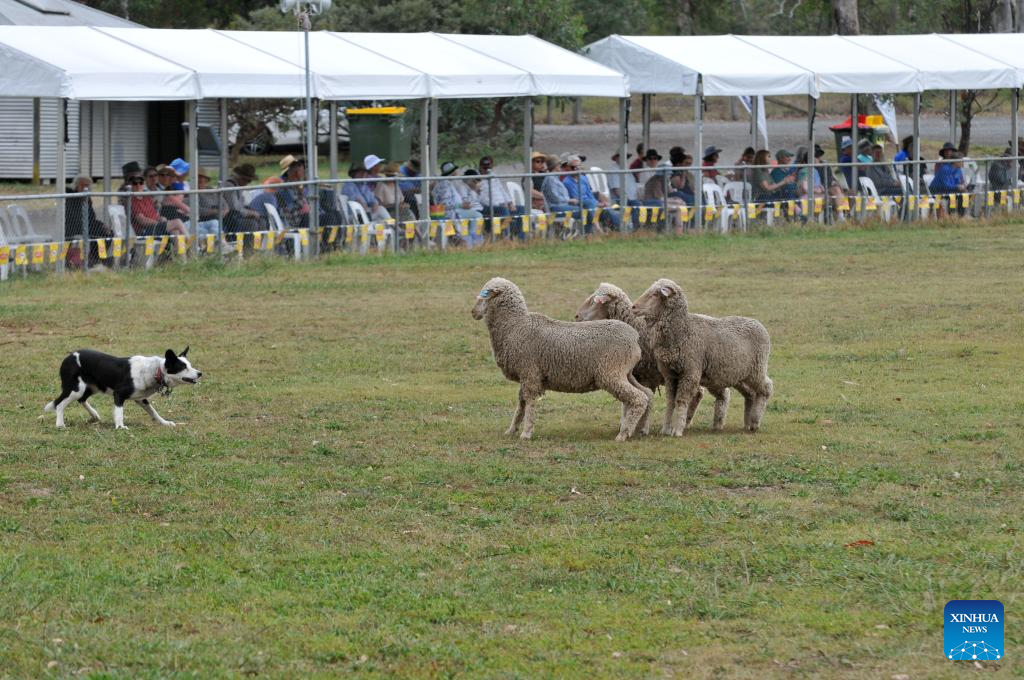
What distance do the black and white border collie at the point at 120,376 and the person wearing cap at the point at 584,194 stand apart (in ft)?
48.6

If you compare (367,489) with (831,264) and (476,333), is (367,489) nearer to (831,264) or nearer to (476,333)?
(476,333)

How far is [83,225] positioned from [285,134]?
27.7m

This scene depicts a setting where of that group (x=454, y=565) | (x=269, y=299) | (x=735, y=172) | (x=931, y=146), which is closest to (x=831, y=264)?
(x=735, y=172)

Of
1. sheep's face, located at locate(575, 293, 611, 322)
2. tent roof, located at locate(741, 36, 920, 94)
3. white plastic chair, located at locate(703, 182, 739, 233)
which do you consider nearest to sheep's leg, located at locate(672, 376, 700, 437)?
sheep's face, located at locate(575, 293, 611, 322)

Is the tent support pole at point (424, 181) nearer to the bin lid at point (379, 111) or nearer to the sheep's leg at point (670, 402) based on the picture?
the sheep's leg at point (670, 402)

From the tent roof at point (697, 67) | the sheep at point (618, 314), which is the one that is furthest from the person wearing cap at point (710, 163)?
the sheep at point (618, 314)

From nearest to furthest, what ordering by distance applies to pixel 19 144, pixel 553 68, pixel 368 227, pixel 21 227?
pixel 21 227 < pixel 368 227 < pixel 553 68 < pixel 19 144

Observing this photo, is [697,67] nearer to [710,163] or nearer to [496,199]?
[710,163]

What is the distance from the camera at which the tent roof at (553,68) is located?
2652 cm

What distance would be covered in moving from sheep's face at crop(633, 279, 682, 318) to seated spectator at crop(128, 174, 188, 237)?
10832 mm

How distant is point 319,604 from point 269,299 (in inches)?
484

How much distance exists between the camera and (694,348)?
37.0 ft

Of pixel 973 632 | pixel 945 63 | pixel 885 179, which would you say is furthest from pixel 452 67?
pixel 973 632

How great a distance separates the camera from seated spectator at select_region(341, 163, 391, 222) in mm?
23469
